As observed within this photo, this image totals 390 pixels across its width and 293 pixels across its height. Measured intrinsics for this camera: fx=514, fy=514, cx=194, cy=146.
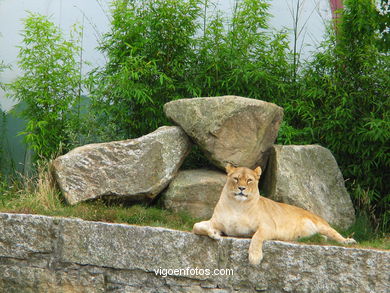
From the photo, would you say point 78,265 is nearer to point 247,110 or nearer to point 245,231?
point 245,231

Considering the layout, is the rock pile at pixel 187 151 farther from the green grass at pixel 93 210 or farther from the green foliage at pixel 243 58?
the green foliage at pixel 243 58

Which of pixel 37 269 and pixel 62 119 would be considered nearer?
pixel 37 269

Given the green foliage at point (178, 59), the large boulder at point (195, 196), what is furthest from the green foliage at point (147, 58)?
the large boulder at point (195, 196)

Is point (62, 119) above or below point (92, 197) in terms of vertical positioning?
above

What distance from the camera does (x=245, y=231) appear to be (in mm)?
4828

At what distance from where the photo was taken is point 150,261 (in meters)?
5.01

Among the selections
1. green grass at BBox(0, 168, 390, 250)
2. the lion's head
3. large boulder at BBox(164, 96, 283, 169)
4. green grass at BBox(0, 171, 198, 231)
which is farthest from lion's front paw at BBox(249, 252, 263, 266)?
large boulder at BBox(164, 96, 283, 169)

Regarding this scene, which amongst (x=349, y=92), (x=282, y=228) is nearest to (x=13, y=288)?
(x=282, y=228)

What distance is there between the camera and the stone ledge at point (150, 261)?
4605mm

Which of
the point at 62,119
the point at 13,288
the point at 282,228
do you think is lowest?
the point at 13,288

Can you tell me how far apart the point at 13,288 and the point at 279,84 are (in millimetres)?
4145

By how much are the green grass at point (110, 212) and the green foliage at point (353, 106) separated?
2.22ft

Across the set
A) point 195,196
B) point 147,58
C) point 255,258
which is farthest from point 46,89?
point 255,258

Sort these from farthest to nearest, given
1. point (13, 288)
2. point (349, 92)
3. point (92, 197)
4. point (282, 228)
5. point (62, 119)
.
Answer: point (62, 119), point (349, 92), point (92, 197), point (13, 288), point (282, 228)
